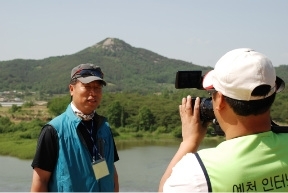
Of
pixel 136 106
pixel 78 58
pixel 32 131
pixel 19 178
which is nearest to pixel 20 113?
pixel 136 106

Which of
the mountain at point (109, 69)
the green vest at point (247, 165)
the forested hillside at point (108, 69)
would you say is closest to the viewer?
the green vest at point (247, 165)

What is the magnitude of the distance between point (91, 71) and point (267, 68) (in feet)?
5.01

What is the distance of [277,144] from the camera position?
123cm

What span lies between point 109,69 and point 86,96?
134 meters

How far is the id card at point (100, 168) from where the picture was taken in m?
2.47

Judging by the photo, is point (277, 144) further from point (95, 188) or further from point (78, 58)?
point (78, 58)

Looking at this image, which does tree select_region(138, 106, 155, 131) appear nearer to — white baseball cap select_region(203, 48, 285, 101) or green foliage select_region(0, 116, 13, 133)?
green foliage select_region(0, 116, 13, 133)

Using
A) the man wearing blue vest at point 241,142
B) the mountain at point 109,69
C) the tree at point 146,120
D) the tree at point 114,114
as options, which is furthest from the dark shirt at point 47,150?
the mountain at point 109,69

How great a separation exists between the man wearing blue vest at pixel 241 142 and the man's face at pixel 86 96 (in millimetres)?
1352

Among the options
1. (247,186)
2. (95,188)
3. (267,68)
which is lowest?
(95,188)

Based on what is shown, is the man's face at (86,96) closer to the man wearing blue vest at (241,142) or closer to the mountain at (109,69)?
the man wearing blue vest at (241,142)

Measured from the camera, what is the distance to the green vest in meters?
1.15

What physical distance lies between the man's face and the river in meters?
14.1

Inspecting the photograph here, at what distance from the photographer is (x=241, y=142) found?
120 cm
